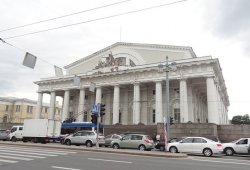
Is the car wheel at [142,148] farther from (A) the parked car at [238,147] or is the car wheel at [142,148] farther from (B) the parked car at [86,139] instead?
(A) the parked car at [238,147]

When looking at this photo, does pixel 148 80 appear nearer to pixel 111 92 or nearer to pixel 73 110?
pixel 111 92

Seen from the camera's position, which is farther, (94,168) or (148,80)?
(148,80)

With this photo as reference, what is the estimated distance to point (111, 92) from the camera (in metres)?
54.0

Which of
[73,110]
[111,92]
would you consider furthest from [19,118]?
[111,92]

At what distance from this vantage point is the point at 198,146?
64.7 ft

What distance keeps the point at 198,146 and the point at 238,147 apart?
460cm

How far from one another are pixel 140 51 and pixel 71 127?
70.0 ft

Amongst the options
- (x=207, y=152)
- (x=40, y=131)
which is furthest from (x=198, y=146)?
(x=40, y=131)

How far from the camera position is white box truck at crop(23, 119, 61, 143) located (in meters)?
30.5

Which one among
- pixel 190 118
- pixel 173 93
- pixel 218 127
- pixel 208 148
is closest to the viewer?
pixel 208 148

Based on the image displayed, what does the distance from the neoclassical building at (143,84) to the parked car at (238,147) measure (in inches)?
617

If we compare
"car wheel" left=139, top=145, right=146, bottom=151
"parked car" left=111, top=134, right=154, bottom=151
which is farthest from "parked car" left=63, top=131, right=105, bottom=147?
"car wheel" left=139, top=145, right=146, bottom=151

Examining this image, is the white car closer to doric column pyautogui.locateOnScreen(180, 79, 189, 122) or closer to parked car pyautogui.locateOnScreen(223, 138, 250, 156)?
parked car pyautogui.locateOnScreen(223, 138, 250, 156)

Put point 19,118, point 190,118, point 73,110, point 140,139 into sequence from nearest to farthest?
point 140,139, point 190,118, point 73,110, point 19,118
